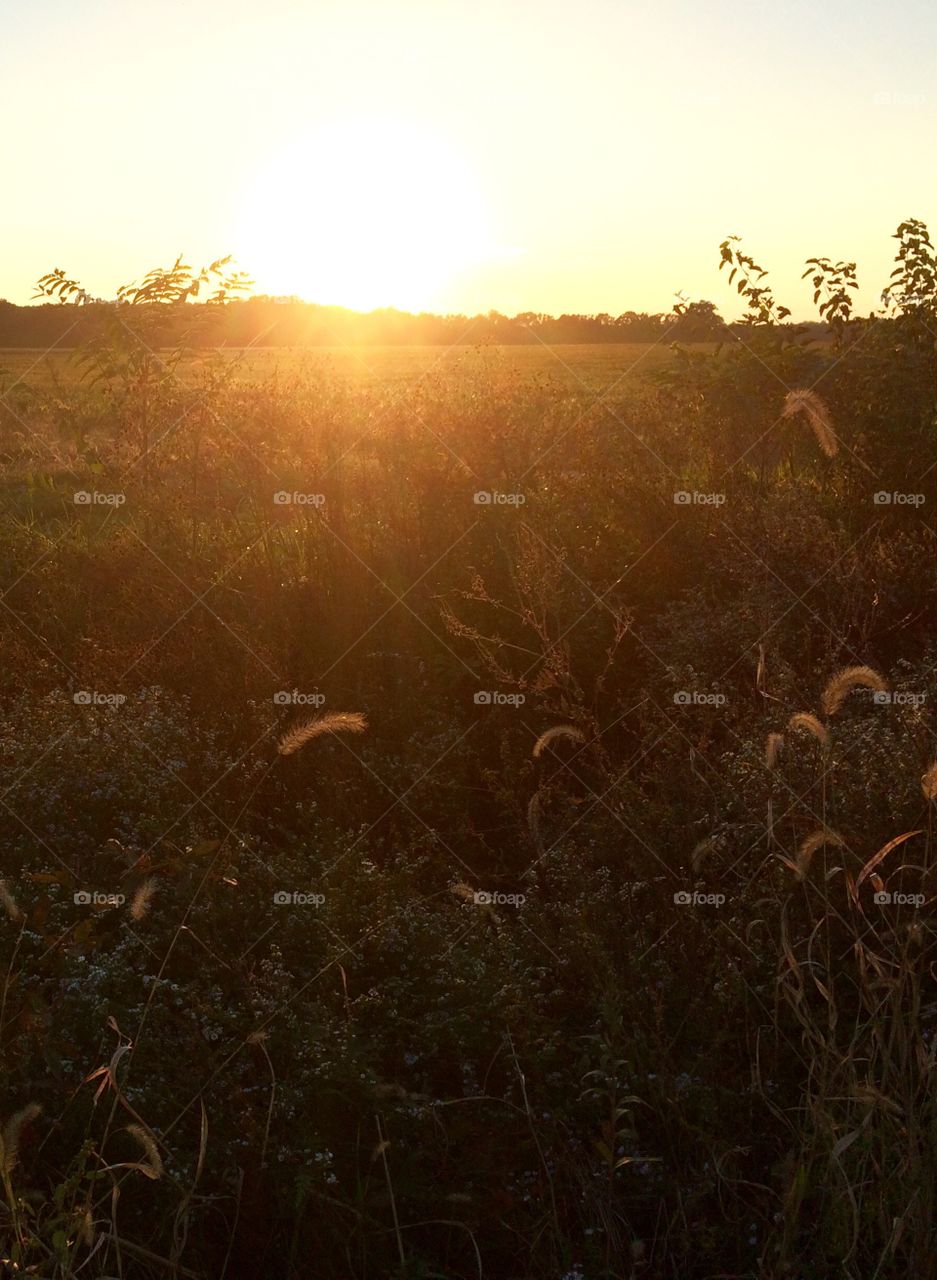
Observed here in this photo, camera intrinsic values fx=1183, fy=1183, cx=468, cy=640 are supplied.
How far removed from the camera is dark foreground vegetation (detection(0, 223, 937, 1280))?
2.96 m

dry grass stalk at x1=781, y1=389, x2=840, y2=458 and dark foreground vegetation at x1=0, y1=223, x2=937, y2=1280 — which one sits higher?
dry grass stalk at x1=781, y1=389, x2=840, y2=458

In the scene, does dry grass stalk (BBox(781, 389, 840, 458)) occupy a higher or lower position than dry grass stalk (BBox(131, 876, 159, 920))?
higher

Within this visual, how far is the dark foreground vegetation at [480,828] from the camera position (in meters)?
2.96

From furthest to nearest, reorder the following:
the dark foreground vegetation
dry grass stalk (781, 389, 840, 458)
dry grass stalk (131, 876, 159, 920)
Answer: dry grass stalk (781, 389, 840, 458) < dry grass stalk (131, 876, 159, 920) < the dark foreground vegetation

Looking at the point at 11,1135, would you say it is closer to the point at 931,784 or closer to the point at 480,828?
the point at 931,784

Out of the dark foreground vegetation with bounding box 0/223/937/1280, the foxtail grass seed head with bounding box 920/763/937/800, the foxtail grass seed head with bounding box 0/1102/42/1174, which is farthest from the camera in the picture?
the foxtail grass seed head with bounding box 920/763/937/800

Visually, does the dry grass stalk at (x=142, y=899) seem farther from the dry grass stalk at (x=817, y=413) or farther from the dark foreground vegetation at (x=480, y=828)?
the dry grass stalk at (x=817, y=413)

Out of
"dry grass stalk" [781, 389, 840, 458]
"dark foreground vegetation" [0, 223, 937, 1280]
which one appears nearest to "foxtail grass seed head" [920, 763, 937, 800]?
"dark foreground vegetation" [0, 223, 937, 1280]

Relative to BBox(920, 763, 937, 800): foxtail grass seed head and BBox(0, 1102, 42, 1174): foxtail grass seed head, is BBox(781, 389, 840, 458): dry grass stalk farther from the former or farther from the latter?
BBox(0, 1102, 42, 1174): foxtail grass seed head

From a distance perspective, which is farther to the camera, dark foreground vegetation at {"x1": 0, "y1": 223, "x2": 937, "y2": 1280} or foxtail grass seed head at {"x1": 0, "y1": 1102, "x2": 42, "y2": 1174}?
dark foreground vegetation at {"x1": 0, "y1": 223, "x2": 937, "y2": 1280}

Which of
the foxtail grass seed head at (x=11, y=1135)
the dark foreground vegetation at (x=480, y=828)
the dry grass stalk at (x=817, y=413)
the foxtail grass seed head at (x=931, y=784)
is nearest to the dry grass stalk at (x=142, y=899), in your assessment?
the dark foreground vegetation at (x=480, y=828)

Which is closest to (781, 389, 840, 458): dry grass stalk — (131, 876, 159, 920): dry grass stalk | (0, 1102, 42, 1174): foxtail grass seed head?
(131, 876, 159, 920): dry grass stalk

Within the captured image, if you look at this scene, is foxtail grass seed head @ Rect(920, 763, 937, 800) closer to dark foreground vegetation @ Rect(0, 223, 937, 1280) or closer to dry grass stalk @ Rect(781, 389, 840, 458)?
dark foreground vegetation @ Rect(0, 223, 937, 1280)

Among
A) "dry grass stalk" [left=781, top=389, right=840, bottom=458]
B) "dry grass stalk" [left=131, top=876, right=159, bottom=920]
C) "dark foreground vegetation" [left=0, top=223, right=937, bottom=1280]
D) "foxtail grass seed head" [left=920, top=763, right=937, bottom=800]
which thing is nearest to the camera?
"dark foreground vegetation" [left=0, top=223, right=937, bottom=1280]
